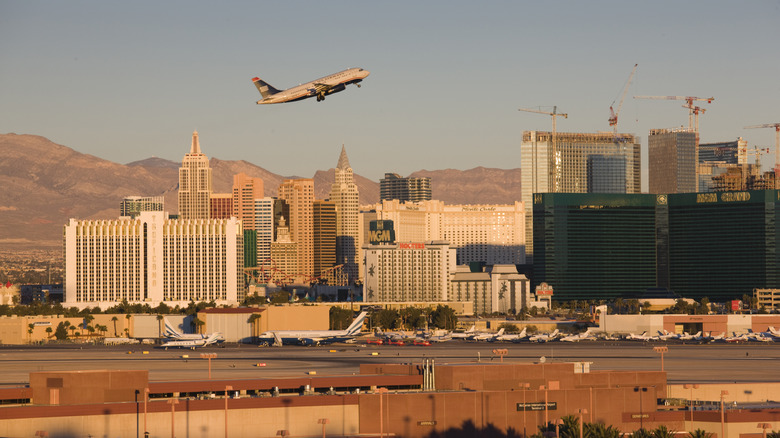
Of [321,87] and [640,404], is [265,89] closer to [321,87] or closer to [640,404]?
[321,87]

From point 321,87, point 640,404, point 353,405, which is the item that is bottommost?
point 640,404

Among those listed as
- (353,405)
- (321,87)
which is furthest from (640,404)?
(321,87)

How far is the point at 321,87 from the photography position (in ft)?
577

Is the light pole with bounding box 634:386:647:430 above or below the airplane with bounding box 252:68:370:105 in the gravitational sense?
below

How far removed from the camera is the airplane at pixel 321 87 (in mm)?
176125

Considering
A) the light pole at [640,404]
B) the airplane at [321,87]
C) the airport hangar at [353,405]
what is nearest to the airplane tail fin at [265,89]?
the airplane at [321,87]

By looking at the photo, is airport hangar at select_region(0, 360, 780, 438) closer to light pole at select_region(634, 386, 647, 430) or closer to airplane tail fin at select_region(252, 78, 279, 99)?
light pole at select_region(634, 386, 647, 430)

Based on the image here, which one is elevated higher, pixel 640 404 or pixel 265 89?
pixel 265 89

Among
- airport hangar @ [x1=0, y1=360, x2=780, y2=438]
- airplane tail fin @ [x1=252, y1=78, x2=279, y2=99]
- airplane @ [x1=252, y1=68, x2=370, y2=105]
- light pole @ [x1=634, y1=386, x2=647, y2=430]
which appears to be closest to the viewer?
airport hangar @ [x1=0, y1=360, x2=780, y2=438]

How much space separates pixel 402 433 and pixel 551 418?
15.6 metres

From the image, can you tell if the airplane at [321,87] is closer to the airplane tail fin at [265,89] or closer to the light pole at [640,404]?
the airplane tail fin at [265,89]

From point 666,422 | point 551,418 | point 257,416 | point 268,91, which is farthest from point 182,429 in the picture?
point 268,91

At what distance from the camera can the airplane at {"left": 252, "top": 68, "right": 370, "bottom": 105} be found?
578 ft

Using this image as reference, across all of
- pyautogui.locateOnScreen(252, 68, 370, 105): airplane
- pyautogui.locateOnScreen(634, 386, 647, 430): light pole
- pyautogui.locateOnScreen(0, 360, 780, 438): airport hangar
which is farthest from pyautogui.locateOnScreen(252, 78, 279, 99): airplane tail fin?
pyautogui.locateOnScreen(634, 386, 647, 430): light pole
